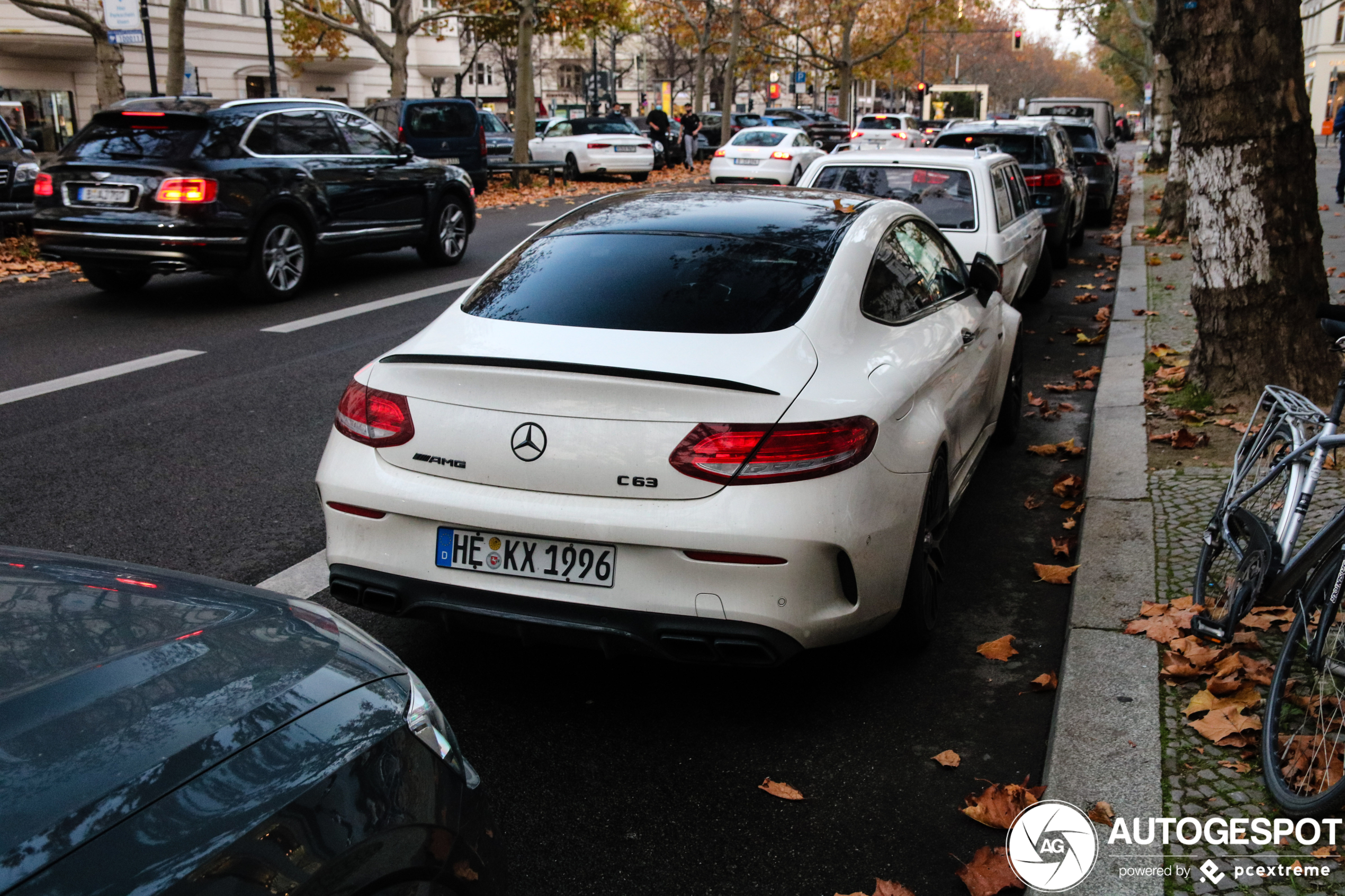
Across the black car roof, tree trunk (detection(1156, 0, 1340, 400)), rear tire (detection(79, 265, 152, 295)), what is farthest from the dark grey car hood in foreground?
rear tire (detection(79, 265, 152, 295))

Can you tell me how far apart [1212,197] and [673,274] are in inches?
156

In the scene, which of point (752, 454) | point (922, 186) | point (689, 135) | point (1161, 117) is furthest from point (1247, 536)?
point (689, 135)

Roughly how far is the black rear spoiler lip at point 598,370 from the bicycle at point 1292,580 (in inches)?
58.3

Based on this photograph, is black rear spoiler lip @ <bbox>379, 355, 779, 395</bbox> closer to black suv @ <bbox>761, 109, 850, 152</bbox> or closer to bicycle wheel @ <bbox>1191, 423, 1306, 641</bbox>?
bicycle wheel @ <bbox>1191, 423, 1306, 641</bbox>

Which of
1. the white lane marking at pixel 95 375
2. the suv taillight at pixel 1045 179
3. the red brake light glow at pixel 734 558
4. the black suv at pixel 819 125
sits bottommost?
the white lane marking at pixel 95 375

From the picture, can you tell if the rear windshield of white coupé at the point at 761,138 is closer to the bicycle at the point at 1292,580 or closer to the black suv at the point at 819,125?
the black suv at the point at 819,125

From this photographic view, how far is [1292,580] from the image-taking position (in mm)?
3359

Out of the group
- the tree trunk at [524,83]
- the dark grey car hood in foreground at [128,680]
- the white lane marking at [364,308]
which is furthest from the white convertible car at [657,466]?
the tree trunk at [524,83]

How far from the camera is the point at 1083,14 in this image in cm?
5072

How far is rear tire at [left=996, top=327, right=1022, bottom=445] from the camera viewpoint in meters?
6.57

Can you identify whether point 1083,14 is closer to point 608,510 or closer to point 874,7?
point 874,7

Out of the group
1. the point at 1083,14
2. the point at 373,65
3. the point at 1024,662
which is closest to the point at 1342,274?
the point at 1024,662

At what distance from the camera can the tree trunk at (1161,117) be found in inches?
1046

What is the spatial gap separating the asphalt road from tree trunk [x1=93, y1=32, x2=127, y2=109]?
14767 mm
